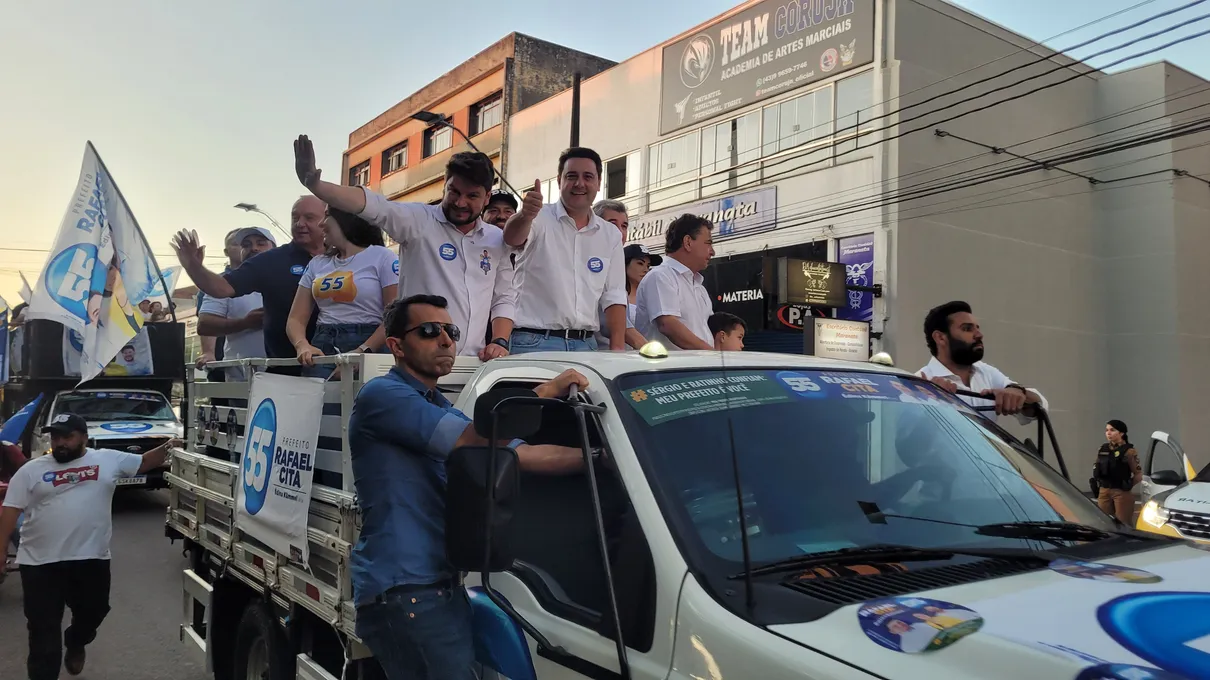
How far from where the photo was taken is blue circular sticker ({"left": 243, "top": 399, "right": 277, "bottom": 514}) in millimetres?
3697

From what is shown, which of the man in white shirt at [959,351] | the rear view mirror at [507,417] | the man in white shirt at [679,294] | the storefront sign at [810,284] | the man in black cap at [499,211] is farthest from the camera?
the storefront sign at [810,284]

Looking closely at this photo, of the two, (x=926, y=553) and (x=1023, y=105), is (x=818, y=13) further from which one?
(x=926, y=553)

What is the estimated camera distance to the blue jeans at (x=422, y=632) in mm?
2385

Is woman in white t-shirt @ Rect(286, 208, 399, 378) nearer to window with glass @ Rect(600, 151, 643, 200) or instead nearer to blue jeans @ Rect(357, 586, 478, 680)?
blue jeans @ Rect(357, 586, 478, 680)

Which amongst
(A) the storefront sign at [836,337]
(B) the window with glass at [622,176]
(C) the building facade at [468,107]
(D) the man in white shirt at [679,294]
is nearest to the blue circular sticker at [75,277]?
(D) the man in white shirt at [679,294]

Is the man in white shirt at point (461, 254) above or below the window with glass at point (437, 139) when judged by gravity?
below

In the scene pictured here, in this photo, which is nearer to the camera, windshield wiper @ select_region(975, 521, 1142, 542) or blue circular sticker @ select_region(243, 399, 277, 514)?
windshield wiper @ select_region(975, 521, 1142, 542)

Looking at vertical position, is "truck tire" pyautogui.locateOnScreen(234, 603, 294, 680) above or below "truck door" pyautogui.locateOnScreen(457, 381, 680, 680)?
below

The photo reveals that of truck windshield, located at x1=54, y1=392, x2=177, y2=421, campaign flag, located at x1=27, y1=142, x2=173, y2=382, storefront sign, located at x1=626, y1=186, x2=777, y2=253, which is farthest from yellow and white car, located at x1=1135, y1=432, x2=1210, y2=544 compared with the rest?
truck windshield, located at x1=54, y1=392, x2=177, y2=421

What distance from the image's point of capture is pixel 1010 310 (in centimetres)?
1917

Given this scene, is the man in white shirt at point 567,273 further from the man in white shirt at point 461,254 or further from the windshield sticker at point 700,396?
the windshield sticker at point 700,396

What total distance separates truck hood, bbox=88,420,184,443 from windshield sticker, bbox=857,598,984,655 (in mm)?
13541

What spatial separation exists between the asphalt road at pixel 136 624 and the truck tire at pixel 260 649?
52 centimetres

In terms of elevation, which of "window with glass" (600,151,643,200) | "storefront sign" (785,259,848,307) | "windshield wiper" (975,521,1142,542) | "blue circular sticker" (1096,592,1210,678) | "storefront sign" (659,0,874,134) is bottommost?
"blue circular sticker" (1096,592,1210,678)
